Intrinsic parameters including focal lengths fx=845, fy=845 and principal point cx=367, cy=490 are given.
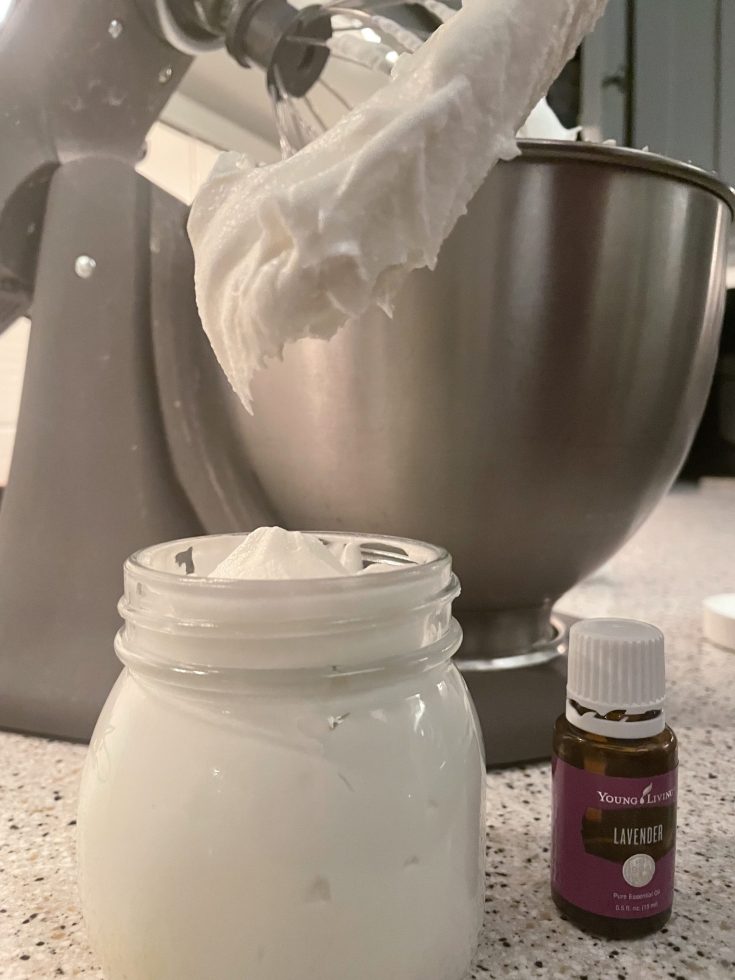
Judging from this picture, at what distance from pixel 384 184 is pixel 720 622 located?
1.62ft

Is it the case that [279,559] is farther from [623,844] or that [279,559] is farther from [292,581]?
[623,844]

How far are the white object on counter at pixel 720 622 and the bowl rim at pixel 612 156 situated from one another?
342 millimetres

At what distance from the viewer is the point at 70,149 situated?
18.5 inches

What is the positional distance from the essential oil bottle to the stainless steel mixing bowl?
135mm

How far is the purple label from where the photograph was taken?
0.91ft

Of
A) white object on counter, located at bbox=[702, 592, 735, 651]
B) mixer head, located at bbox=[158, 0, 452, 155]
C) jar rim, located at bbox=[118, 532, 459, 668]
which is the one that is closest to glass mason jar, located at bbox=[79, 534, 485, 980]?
jar rim, located at bbox=[118, 532, 459, 668]

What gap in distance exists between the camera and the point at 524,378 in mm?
394

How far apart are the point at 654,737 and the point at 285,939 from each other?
0.14 m

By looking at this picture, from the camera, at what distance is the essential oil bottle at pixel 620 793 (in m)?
0.28

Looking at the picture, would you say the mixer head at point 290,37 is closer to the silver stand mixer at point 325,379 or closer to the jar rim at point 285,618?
the silver stand mixer at point 325,379

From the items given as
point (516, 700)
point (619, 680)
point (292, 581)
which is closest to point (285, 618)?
point (292, 581)

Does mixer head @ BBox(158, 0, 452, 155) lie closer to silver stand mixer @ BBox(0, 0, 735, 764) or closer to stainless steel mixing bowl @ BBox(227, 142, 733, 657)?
silver stand mixer @ BBox(0, 0, 735, 764)

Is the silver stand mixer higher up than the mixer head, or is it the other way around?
the mixer head

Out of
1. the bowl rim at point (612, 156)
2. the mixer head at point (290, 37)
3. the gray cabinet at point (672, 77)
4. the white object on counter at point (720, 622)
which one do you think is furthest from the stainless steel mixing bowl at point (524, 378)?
the gray cabinet at point (672, 77)
